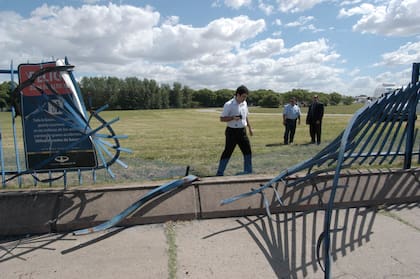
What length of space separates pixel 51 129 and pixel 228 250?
2.79 m

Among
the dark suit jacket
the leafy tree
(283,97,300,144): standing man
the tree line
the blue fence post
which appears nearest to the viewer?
the blue fence post

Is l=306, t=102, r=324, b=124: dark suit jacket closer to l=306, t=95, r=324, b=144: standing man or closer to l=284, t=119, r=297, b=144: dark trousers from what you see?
l=306, t=95, r=324, b=144: standing man

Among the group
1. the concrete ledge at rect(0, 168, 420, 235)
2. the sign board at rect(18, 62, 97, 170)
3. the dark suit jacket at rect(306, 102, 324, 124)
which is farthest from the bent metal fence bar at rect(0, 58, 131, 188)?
the dark suit jacket at rect(306, 102, 324, 124)

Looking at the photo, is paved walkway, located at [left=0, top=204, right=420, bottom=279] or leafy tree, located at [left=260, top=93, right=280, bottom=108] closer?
paved walkway, located at [left=0, top=204, right=420, bottom=279]

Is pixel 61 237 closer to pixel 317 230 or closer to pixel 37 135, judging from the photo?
pixel 37 135

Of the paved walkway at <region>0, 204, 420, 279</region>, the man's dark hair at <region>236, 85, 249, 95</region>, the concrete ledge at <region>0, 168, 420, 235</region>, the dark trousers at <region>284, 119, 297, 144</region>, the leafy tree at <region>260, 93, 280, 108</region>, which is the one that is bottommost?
the paved walkway at <region>0, 204, 420, 279</region>

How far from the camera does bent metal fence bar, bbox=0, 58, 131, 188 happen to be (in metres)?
3.94

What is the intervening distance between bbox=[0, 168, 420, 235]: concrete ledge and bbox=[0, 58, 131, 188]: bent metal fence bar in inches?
16.4

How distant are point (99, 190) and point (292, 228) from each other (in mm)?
2339

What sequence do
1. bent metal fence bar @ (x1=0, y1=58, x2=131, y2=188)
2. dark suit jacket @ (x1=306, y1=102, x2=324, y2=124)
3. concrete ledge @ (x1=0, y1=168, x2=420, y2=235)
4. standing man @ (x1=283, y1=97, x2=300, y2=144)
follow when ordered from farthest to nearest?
standing man @ (x1=283, y1=97, x2=300, y2=144) < dark suit jacket @ (x1=306, y1=102, x2=324, y2=124) < bent metal fence bar @ (x1=0, y1=58, x2=131, y2=188) < concrete ledge @ (x1=0, y1=168, x2=420, y2=235)

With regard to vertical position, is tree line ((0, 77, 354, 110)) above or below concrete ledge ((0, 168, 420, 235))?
above

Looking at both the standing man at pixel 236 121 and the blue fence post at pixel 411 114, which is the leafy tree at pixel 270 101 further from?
the blue fence post at pixel 411 114

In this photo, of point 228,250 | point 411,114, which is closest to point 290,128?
point 411,114

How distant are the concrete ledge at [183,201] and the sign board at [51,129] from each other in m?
0.43
